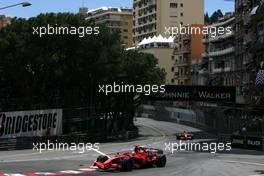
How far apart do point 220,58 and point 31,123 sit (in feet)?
207

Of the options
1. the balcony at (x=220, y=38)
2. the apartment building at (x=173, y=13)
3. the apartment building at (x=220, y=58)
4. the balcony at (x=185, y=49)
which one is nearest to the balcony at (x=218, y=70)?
the apartment building at (x=220, y=58)

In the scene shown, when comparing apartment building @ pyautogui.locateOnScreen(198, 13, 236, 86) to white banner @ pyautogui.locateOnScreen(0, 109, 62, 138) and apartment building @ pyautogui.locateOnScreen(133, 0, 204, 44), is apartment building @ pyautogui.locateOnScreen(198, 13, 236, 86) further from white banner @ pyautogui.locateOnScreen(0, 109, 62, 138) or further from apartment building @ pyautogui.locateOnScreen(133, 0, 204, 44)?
white banner @ pyautogui.locateOnScreen(0, 109, 62, 138)

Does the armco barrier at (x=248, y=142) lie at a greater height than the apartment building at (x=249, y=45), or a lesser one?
lesser

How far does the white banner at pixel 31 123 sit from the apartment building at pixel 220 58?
4866 cm

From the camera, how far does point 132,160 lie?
34094 mm

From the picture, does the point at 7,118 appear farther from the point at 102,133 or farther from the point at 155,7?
the point at 155,7

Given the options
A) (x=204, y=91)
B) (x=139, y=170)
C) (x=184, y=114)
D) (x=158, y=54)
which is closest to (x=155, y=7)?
(x=158, y=54)

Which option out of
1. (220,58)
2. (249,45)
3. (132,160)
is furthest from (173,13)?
Result: (132,160)

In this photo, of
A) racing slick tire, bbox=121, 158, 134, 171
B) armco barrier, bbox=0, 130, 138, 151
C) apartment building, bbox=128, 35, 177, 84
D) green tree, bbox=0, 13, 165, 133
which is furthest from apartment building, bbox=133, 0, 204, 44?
racing slick tire, bbox=121, 158, 134, 171

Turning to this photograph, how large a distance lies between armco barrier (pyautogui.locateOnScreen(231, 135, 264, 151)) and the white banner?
18.4 m

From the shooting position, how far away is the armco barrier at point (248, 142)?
185ft

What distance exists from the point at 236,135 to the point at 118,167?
101 feet

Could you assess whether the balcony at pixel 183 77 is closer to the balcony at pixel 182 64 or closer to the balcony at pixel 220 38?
the balcony at pixel 182 64

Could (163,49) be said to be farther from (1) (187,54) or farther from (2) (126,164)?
(2) (126,164)
